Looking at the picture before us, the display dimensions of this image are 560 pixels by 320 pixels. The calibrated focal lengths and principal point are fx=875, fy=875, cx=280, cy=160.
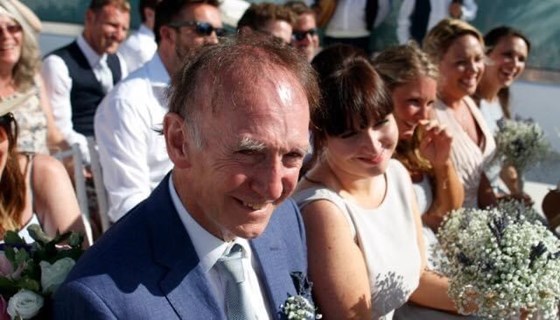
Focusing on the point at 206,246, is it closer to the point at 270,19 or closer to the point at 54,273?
the point at 54,273

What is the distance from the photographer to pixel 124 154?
402 centimetres

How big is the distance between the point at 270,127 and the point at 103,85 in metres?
4.32

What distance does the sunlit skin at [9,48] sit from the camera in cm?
354

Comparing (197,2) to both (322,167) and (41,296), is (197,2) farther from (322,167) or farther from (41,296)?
(41,296)

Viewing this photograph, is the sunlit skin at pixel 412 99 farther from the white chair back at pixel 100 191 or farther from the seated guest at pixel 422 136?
the white chair back at pixel 100 191

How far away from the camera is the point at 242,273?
2006 mm

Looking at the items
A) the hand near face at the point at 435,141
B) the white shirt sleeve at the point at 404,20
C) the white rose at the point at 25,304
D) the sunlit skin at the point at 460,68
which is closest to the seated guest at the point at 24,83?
the white rose at the point at 25,304

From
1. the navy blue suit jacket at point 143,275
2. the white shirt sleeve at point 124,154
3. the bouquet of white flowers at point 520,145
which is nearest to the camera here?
the navy blue suit jacket at point 143,275


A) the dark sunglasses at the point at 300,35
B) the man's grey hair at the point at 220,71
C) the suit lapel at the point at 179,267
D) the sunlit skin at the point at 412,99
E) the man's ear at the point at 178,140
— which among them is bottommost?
the dark sunglasses at the point at 300,35

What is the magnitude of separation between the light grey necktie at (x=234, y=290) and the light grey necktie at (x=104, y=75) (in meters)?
4.13

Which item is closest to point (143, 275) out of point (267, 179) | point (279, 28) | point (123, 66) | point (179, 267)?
point (179, 267)

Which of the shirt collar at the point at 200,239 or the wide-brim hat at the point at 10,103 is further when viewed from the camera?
the wide-brim hat at the point at 10,103

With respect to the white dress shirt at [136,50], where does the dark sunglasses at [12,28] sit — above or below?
above

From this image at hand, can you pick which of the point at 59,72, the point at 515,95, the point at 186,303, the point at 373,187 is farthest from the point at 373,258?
the point at 515,95
